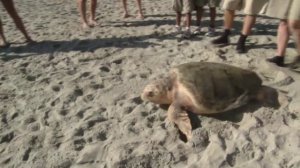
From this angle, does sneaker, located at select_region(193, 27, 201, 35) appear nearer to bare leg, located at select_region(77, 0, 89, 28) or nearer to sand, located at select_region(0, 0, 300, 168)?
sand, located at select_region(0, 0, 300, 168)

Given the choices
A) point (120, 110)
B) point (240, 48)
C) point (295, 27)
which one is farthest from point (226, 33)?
point (120, 110)

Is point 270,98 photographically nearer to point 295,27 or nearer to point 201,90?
point 201,90

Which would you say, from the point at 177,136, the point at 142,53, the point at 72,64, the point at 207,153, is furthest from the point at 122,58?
the point at 207,153

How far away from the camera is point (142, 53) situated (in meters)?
4.86

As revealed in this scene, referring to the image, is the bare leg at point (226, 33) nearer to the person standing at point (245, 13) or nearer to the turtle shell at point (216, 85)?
the person standing at point (245, 13)

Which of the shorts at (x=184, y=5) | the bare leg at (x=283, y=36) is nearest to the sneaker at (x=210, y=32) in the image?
the shorts at (x=184, y=5)

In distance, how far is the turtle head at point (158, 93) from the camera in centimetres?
338

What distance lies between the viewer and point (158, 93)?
3.39 meters

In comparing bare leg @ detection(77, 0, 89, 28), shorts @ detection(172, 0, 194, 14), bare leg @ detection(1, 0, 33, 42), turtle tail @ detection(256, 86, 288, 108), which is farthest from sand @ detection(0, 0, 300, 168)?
shorts @ detection(172, 0, 194, 14)

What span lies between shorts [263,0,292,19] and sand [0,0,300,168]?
53 cm

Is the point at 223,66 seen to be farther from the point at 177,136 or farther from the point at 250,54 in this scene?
the point at 250,54

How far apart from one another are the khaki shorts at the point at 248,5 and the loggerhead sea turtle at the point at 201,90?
110 cm

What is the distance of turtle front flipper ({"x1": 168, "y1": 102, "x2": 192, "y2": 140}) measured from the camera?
3.04 metres

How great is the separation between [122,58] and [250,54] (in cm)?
151
